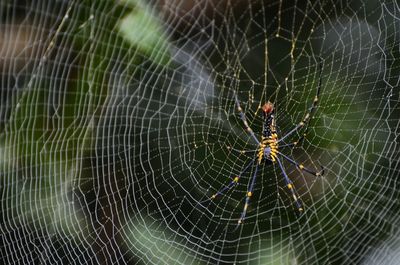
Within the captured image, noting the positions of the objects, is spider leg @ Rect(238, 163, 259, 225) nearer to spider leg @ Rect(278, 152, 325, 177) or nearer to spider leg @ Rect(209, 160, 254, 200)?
spider leg @ Rect(209, 160, 254, 200)

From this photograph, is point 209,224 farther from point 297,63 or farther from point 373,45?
point 373,45

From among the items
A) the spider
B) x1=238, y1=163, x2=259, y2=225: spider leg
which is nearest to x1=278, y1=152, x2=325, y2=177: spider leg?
the spider

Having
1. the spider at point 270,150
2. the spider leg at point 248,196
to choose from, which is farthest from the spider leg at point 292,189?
the spider leg at point 248,196

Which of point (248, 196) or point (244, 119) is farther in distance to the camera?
point (248, 196)

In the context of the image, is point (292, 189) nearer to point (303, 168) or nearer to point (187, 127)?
point (303, 168)

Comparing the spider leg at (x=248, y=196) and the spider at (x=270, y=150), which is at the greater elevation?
the spider at (x=270, y=150)

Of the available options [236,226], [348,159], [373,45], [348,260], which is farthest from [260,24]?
[348,260]

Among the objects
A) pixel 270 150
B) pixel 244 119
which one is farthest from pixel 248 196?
pixel 244 119

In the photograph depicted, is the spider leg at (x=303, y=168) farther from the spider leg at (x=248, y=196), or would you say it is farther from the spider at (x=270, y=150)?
the spider leg at (x=248, y=196)
